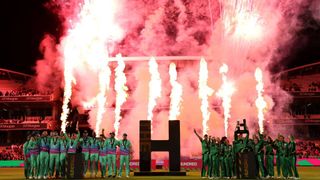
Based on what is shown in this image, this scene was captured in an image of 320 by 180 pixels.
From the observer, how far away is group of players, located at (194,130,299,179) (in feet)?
64.1

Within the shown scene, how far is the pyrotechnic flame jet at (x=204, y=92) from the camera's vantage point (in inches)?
1736

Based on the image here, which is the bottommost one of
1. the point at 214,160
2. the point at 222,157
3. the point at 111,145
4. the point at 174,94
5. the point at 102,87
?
the point at 214,160

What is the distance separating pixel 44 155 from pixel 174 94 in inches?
1027

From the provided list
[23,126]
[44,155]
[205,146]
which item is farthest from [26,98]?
[205,146]

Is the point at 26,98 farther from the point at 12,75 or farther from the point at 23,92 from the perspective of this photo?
the point at 12,75

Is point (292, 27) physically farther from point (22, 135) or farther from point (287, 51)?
point (22, 135)

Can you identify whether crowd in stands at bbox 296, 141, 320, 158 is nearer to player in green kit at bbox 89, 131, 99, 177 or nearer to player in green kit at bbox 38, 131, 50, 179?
player in green kit at bbox 89, 131, 99, 177

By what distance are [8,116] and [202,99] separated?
28988 mm

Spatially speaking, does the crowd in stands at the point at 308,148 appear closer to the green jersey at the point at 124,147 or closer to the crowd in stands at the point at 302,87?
the crowd in stands at the point at 302,87

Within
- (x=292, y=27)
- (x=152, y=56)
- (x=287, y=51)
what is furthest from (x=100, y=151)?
(x=287, y=51)

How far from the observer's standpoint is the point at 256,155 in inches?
A: 754

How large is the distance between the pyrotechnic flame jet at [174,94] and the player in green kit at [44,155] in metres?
24.7

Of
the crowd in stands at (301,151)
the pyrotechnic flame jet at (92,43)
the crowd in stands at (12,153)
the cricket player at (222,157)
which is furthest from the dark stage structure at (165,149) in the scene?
the crowd in stands at (12,153)

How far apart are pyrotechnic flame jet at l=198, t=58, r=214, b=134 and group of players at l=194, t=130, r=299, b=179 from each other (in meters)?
22.8
